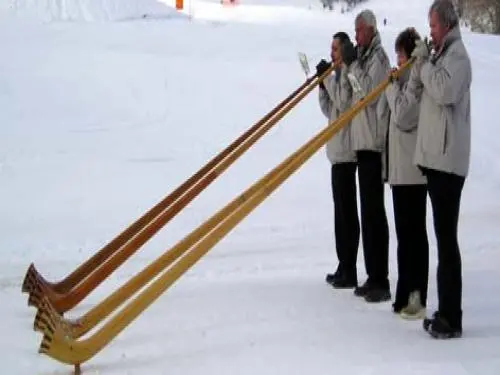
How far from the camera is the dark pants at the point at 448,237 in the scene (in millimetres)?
4227

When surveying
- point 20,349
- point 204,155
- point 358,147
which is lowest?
point 204,155

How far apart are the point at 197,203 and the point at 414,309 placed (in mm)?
4467

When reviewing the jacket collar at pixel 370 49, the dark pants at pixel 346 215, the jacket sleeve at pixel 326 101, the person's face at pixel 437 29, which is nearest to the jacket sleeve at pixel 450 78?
the person's face at pixel 437 29

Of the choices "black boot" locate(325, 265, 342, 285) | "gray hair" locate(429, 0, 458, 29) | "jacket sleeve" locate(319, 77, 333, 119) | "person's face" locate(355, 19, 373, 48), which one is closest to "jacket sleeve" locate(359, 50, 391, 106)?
"person's face" locate(355, 19, 373, 48)

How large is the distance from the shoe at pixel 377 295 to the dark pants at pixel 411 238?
30 cm

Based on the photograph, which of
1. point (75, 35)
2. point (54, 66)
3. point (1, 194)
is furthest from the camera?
point (75, 35)

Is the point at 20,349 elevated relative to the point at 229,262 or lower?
elevated

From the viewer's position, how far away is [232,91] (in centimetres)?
1576

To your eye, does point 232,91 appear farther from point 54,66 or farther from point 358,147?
point 358,147

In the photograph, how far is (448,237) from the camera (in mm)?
4270

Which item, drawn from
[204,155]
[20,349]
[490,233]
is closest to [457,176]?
[20,349]

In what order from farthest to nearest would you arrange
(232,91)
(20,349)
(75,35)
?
(75,35), (232,91), (20,349)

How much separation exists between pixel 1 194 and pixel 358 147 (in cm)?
530

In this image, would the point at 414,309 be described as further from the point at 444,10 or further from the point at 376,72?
the point at 444,10
